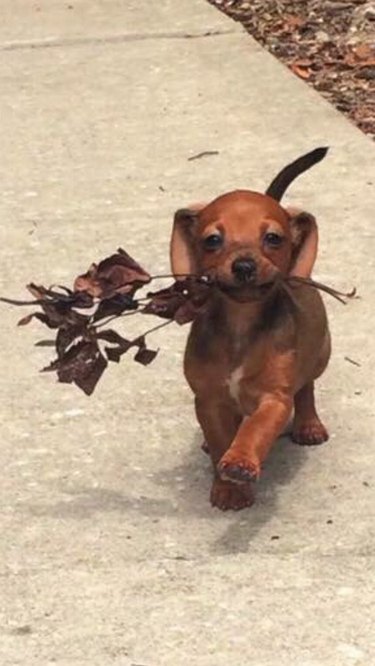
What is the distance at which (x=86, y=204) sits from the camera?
6262mm

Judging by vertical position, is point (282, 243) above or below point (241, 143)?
above

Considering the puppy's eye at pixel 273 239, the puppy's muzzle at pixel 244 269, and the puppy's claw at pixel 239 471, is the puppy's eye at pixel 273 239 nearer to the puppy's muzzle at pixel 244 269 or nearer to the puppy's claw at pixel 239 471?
the puppy's muzzle at pixel 244 269

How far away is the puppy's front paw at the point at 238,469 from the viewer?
3656 mm

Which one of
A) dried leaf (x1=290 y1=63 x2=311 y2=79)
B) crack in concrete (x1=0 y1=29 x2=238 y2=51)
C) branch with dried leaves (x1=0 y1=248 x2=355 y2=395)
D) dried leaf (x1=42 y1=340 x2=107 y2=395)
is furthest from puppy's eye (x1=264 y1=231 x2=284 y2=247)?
crack in concrete (x1=0 y1=29 x2=238 y2=51)

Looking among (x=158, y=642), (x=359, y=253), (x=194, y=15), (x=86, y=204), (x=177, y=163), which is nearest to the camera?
(x=158, y=642)

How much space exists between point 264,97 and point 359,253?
2035mm

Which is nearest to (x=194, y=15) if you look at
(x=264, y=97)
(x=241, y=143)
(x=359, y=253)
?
(x=264, y=97)

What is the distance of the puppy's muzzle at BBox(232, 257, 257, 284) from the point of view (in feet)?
12.0

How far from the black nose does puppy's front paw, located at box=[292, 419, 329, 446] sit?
711 mm

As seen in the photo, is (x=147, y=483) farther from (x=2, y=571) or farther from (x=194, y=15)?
(x=194, y=15)

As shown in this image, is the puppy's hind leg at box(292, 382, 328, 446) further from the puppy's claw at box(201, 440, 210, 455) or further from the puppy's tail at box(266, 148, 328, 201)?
the puppy's tail at box(266, 148, 328, 201)

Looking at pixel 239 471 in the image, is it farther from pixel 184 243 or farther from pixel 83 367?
pixel 184 243

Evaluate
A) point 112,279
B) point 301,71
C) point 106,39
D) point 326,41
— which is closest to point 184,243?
point 112,279

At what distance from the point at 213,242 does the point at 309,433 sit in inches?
28.7
